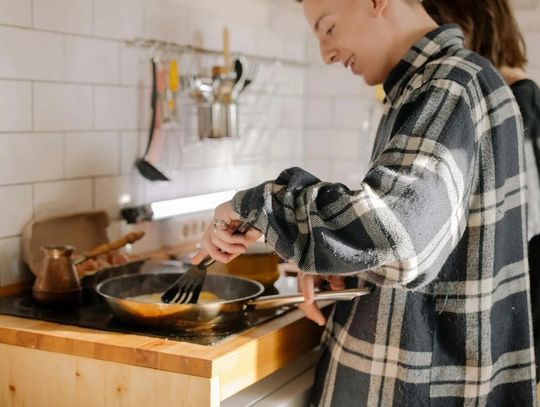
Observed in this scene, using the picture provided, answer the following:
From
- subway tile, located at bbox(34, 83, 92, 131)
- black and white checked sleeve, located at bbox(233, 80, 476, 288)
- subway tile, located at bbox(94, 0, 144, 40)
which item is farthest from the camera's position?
subway tile, located at bbox(94, 0, 144, 40)

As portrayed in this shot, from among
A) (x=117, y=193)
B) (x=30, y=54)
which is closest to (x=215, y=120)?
(x=117, y=193)

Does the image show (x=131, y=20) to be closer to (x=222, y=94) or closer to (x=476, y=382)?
(x=222, y=94)

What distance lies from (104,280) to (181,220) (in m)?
0.49

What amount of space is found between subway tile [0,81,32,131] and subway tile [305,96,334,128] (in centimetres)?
133

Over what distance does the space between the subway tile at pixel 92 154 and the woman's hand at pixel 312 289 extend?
613 millimetres

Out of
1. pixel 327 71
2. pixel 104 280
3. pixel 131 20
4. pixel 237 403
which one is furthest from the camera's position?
pixel 327 71

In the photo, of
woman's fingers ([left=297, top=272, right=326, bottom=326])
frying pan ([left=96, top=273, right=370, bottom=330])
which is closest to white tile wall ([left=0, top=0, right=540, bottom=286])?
frying pan ([left=96, top=273, right=370, bottom=330])

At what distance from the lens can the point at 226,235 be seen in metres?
1.22

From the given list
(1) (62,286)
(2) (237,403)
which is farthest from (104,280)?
(2) (237,403)

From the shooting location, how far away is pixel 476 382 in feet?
4.17

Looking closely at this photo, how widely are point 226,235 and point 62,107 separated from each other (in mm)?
678

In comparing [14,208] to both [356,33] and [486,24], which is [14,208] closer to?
[356,33]

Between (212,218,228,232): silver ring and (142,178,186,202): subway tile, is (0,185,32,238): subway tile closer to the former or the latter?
(142,178,186,202): subway tile

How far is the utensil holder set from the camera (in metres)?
2.10
